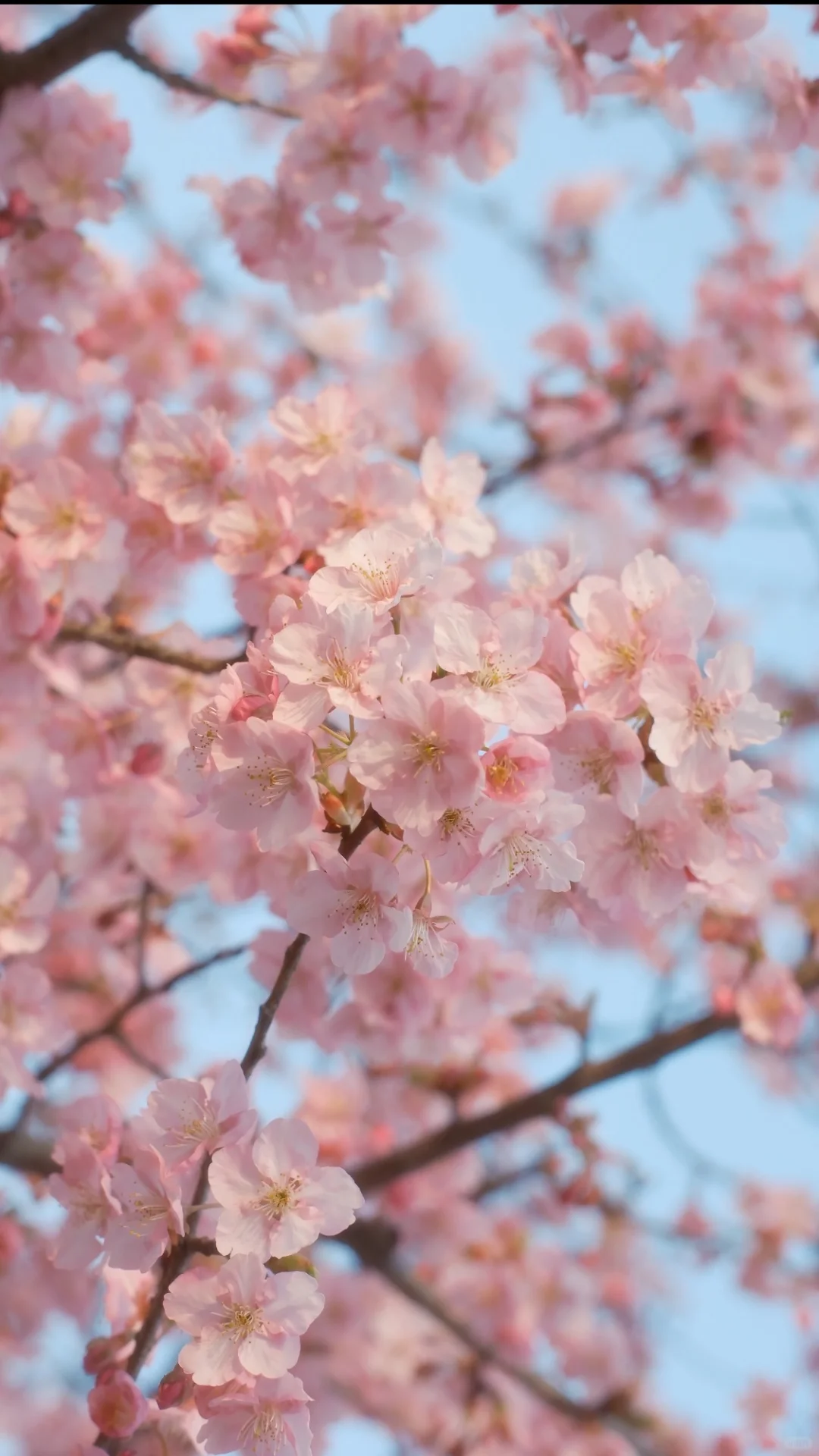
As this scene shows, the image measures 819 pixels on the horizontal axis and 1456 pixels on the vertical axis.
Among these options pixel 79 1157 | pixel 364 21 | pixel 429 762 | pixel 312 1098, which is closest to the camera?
pixel 429 762

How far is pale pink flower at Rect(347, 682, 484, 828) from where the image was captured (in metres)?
1.21

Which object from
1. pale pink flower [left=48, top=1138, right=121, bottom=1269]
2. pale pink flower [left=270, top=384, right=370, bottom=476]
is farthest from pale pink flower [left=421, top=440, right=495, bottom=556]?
pale pink flower [left=48, top=1138, right=121, bottom=1269]

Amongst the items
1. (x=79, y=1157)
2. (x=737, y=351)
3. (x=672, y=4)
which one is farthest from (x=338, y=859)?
(x=737, y=351)

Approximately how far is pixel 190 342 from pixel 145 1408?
10.3 feet

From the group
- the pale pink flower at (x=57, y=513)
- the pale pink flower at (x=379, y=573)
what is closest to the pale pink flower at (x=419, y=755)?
the pale pink flower at (x=379, y=573)

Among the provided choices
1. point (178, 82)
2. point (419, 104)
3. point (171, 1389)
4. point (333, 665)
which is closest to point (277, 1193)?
point (171, 1389)

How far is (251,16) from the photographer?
2.47 meters

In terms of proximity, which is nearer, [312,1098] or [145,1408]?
[145,1408]

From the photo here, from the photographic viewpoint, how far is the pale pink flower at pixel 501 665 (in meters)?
1.25

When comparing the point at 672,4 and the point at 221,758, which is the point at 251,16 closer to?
the point at 672,4

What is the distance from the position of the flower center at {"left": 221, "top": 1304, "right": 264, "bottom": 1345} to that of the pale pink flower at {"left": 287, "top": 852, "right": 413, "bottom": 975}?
1.13ft

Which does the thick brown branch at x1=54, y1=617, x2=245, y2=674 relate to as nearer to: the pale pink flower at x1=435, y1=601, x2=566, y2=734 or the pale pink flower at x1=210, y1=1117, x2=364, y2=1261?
the pale pink flower at x1=435, y1=601, x2=566, y2=734

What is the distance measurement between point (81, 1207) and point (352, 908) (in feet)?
1.77

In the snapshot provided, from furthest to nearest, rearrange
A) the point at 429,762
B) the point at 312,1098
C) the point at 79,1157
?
the point at 312,1098, the point at 79,1157, the point at 429,762
